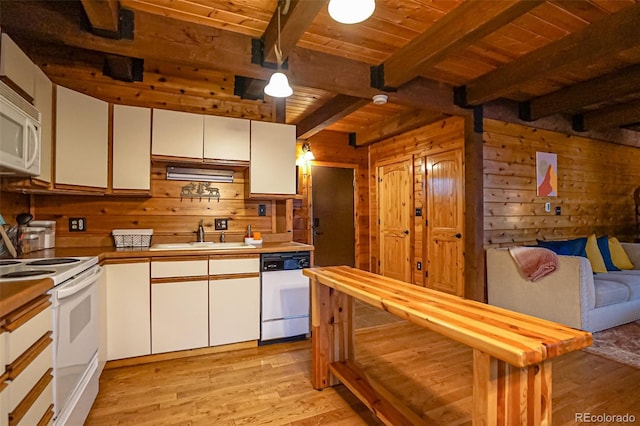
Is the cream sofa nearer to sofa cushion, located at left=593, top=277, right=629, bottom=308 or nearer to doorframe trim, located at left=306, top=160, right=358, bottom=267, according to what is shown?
sofa cushion, located at left=593, top=277, right=629, bottom=308

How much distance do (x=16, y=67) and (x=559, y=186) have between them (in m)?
→ 5.75

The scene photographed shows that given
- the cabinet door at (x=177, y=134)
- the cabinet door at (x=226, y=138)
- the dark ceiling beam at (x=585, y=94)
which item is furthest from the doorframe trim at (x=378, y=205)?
the cabinet door at (x=177, y=134)

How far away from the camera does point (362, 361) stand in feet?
8.39

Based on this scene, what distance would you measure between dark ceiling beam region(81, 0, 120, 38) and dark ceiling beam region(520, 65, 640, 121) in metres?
4.43

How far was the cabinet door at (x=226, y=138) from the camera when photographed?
2957 millimetres

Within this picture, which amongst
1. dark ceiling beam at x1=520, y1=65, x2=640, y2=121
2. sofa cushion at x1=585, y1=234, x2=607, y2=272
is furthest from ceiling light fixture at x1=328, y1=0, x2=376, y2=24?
sofa cushion at x1=585, y1=234, x2=607, y2=272

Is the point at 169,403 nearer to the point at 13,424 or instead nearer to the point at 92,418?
the point at 92,418

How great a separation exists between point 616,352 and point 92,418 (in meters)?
3.93

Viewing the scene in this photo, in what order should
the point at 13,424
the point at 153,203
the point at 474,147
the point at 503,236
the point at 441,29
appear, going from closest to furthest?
the point at 13,424 < the point at 441,29 < the point at 153,203 < the point at 474,147 < the point at 503,236

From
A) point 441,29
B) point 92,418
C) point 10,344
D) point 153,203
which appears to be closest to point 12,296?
point 10,344

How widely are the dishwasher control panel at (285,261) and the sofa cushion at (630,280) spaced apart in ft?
10.7

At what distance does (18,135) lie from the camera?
173 cm

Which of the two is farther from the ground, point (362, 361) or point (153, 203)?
point (153, 203)

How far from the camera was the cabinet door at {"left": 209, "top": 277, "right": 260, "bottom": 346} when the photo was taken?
269 centimetres
